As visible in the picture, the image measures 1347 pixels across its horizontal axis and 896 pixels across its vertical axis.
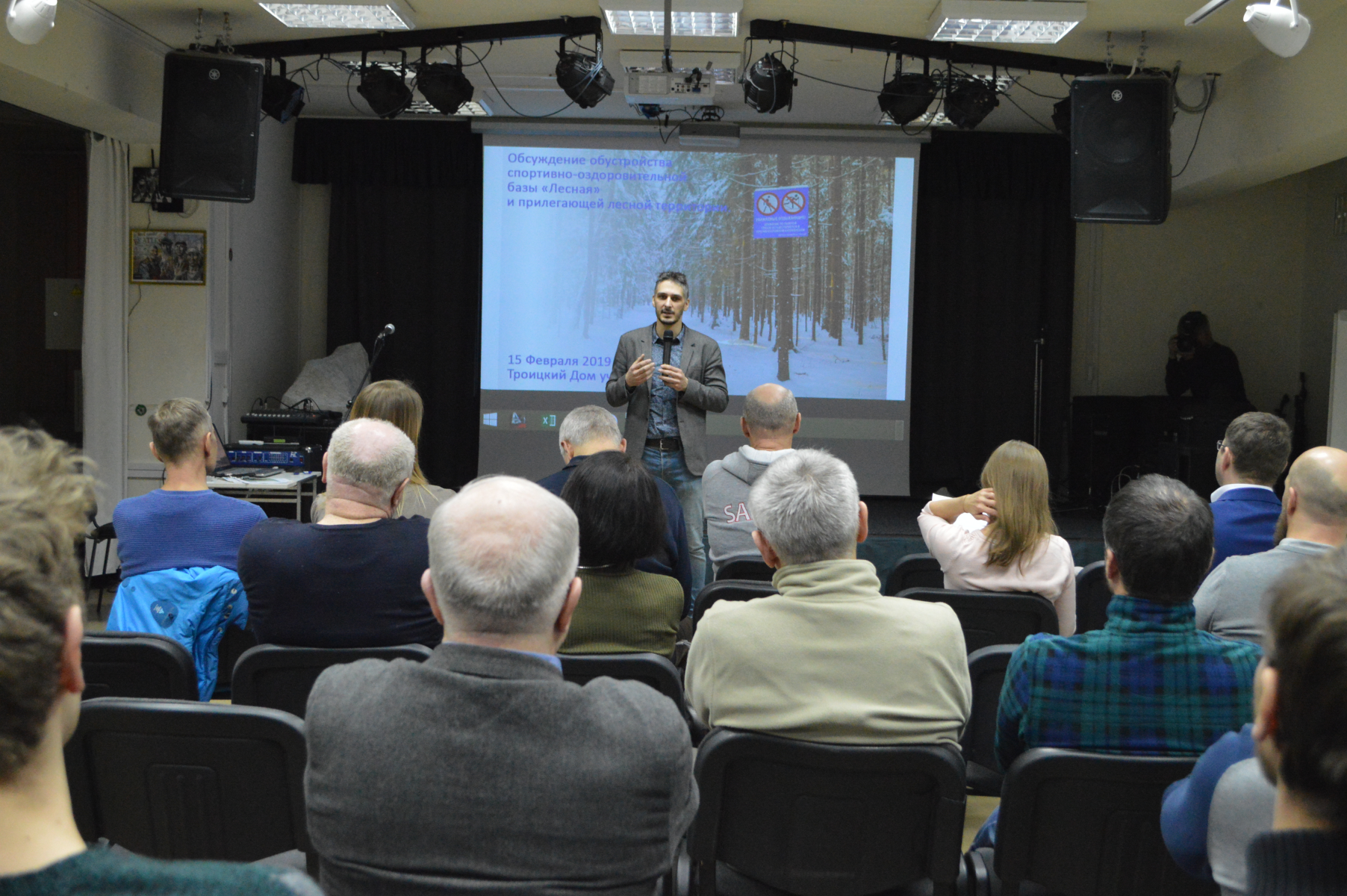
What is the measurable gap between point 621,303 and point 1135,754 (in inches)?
240

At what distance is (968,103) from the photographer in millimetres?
5652

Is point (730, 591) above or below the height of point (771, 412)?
below

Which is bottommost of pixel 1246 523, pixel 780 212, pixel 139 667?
pixel 139 667

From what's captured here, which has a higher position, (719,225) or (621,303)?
(719,225)

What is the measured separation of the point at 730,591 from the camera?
8.02 ft

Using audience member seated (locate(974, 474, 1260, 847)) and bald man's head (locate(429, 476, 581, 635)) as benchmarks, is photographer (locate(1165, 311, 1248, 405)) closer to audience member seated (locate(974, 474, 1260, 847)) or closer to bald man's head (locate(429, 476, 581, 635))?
audience member seated (locate(974, 474, 1260, 847))

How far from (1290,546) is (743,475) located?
163cm

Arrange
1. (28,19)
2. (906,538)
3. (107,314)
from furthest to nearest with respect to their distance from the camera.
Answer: (906,538)
(107,314)
(28,19)

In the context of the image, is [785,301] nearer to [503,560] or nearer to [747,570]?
[747,570]

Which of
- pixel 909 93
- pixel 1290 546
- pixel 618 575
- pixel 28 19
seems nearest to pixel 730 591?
pixel 618 575

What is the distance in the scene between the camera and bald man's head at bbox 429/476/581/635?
3.96 feet

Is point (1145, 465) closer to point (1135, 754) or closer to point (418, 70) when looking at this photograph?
point (418, 70)

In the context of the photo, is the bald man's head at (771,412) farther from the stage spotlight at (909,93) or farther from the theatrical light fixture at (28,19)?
the theatrical light fixture at (28,19)

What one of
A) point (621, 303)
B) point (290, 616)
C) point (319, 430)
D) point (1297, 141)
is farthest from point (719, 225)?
point (290, 616)
